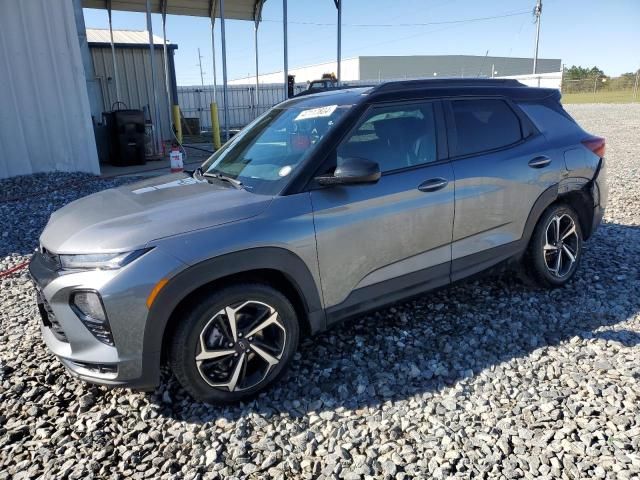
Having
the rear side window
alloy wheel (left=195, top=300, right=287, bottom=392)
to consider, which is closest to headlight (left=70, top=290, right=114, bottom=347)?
alloy wheel (left=195, top=300, right=287, bottom=392)

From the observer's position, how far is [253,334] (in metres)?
2.79

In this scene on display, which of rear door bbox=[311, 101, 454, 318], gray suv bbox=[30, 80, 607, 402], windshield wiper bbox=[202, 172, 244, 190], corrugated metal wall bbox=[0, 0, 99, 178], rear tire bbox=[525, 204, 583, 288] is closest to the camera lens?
gray suv bbox=[30, 80, 607, 402]

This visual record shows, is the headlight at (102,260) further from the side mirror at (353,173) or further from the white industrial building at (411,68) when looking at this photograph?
the white industrial building at (411,68)

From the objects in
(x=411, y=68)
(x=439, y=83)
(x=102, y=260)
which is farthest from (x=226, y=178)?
(x=411, y=68)

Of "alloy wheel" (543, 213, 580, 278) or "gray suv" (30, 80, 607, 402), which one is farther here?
"alloy wheel" (543, 213, 580, 278)

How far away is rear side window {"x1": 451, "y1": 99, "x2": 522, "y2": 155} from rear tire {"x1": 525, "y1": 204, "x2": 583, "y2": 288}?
754 millimetres

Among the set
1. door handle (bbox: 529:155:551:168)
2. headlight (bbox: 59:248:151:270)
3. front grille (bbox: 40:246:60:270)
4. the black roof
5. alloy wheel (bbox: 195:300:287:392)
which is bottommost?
alloy wheel (bbox: 195:300:287:392)

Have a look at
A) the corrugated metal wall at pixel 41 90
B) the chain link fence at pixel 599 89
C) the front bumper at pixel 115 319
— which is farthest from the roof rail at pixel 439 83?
the chain link fence at pixel 599 89

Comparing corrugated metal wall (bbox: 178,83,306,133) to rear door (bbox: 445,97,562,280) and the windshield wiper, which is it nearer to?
rear door (bbox: 445,97,562,280)

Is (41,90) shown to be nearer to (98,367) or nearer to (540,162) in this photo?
(98,367)

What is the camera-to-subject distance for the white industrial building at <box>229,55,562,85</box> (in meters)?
59.3

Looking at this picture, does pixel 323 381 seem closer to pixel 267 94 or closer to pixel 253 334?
pixel 253 334

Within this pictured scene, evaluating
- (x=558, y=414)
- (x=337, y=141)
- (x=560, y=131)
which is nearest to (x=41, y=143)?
(x=337, y=141)

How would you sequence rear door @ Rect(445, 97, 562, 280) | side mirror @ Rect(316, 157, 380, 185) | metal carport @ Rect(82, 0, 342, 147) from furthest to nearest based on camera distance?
metal carport @ Rect(82, 0, 342, 147), rear door @ Rect(445, 97, 562, 280), side mirror @ Rect(316, 157, 380, 185)
